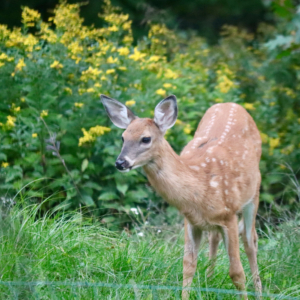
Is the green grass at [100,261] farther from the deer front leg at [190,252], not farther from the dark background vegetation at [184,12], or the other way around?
the dark background vegetation at [184,12]

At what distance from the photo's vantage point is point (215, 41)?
13.0 m

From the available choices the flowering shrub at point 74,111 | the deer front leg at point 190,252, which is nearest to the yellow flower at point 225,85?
the flowering shrub at point 74,111

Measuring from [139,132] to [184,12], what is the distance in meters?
9.95

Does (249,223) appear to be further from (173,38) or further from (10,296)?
(173,38)

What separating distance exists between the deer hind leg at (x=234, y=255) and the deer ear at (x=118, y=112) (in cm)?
106

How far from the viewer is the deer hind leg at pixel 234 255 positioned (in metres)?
4.12

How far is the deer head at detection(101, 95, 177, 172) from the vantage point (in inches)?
157

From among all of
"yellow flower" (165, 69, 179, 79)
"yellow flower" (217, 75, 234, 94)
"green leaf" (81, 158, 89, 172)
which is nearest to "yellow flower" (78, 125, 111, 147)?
"green leaf" (81, 158, 89, 172)

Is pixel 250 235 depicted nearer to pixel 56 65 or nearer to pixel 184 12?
pixel 56 65

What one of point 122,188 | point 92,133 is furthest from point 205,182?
point 92,133

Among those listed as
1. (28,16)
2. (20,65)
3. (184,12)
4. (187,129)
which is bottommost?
(184,12)

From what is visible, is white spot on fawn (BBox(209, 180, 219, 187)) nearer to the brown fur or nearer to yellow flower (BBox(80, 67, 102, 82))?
the brown fur

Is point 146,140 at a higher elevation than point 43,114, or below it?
higher

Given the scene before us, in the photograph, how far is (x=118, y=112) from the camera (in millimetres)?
4418
